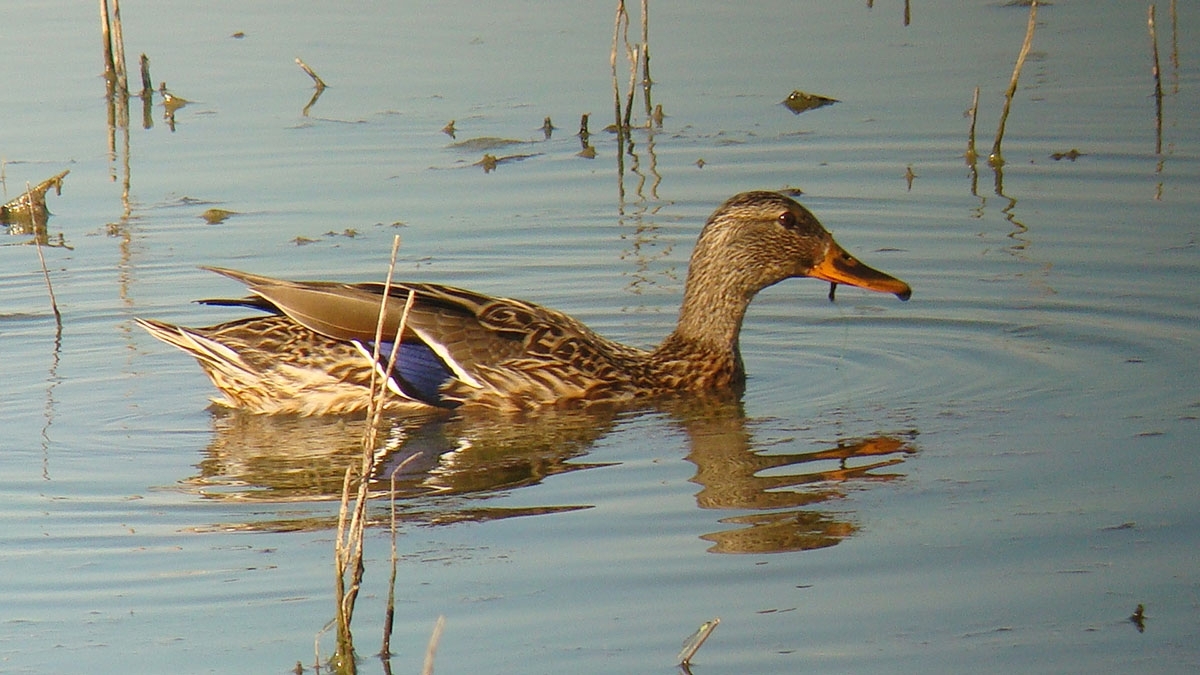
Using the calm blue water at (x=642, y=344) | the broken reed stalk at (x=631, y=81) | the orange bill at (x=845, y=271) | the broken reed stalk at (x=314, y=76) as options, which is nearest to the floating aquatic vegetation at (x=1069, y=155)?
the calm blue water at (x=642, y=344)

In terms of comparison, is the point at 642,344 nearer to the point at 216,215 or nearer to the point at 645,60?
the point at 216,215

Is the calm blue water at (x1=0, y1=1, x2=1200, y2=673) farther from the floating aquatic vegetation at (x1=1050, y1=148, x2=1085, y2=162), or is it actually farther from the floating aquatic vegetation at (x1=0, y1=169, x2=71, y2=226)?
the floating aquatic vegetation at (x1=0, y1=169, x2=71, y2=226)

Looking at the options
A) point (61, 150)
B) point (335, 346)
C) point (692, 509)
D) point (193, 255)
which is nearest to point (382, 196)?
point (193, 255)

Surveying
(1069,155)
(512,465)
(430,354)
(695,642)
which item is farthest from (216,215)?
(695,642)

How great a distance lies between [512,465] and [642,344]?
2295mm

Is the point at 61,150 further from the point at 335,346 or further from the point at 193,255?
the point at 335,346

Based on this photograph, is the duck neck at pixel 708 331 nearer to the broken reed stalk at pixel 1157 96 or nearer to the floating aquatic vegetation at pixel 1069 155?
the floating aquatic vegetation at pixel 1069 155

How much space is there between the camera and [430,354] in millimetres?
8945

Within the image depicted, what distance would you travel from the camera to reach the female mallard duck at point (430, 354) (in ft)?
28.9

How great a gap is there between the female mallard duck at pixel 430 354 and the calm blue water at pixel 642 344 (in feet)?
0.69

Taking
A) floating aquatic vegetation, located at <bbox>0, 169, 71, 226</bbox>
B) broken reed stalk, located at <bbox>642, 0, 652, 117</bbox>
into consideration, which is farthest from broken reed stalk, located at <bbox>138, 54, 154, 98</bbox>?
broken reed stalk, located at <bbox>642, 0, 652, 117</bbox>

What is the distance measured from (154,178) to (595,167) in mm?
2733

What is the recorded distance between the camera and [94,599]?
20.0ft

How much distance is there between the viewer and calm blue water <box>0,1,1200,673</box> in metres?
5.78
